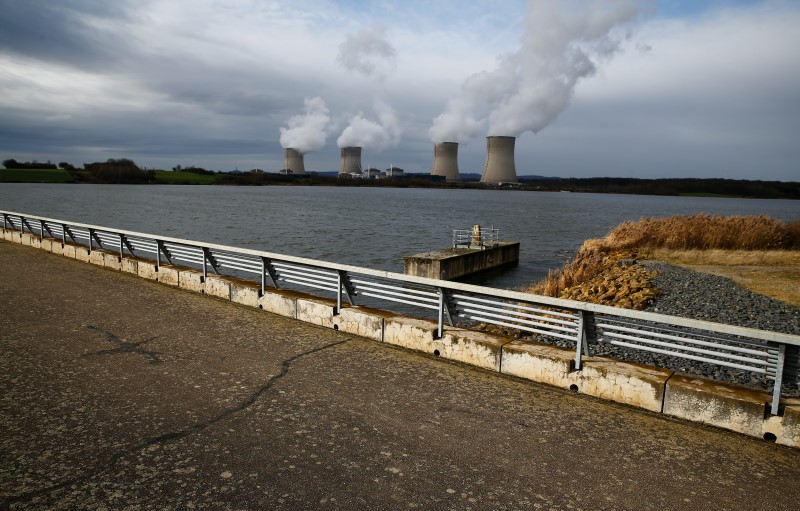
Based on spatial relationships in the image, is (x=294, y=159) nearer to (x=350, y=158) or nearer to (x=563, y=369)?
(x=350, y=158)

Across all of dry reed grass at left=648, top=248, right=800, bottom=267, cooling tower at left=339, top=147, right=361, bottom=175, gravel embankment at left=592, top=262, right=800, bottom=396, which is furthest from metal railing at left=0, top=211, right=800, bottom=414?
cooling tower at left=339, top=147, right=361, bottom=175

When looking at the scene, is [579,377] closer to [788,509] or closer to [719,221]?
[788,509]

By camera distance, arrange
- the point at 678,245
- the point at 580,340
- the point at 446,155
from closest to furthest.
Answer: the point at 580,340, the point at 678,245, the point at 446,155

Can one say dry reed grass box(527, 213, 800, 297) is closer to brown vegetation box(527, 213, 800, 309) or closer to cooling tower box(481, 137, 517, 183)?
brown vegetation box(527, 213, 800, 309)

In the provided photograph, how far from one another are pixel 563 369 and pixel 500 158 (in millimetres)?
105358

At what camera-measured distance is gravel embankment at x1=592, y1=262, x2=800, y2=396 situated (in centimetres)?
853

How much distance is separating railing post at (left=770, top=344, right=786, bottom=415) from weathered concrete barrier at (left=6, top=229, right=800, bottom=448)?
65 mm

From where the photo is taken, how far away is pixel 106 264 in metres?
12.3

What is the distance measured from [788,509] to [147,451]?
419cm

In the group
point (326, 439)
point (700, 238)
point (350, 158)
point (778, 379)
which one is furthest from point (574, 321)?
point (350, 158)

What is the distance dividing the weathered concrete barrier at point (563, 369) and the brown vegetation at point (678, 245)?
12.8 meters

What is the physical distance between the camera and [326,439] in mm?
4129

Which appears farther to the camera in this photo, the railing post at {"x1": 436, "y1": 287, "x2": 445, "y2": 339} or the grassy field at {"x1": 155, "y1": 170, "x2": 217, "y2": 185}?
the grassy field at {"x1": 155, "y1": 170, "x2": 217, "y2": 185}

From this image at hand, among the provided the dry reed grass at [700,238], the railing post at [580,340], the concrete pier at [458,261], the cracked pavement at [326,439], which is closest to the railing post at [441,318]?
the cracked pavement at [326,439]
